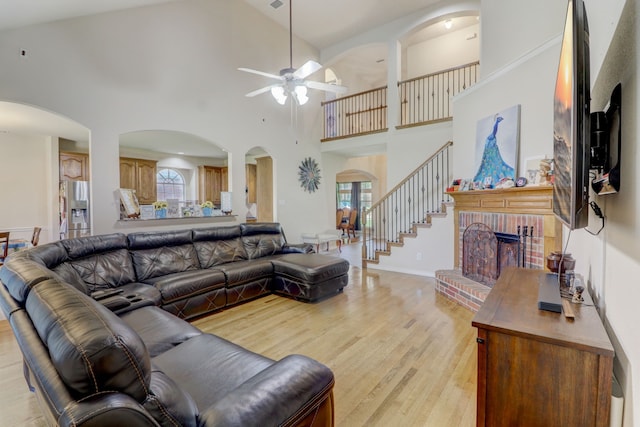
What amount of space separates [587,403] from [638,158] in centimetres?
96

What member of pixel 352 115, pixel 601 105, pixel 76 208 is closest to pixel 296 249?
pixel 76 208

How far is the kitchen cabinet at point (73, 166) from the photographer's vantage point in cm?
584

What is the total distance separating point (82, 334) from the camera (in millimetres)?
815

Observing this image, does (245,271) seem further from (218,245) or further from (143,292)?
(143,292)

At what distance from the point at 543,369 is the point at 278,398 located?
3.70ft

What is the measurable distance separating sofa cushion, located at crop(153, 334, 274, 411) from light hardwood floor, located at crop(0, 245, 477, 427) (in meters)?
0.72

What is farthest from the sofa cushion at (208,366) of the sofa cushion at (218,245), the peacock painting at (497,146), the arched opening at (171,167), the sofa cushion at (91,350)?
the arched opening at (171,167)

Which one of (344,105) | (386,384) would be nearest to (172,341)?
(386,384)

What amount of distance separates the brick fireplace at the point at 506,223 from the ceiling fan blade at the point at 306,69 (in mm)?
2546

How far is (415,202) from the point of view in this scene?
5.89 meters

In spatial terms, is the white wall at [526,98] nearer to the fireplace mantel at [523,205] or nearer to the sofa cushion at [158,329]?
the fireplace mantel at [523,205]

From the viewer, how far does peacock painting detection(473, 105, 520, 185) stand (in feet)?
11.4

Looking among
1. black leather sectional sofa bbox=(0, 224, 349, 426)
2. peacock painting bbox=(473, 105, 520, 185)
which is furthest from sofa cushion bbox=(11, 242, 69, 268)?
peacock painting bbox=(473, 105, 520, 185)

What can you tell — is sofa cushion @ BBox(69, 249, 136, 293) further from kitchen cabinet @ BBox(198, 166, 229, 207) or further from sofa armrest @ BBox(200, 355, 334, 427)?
kitchen cabinet @ BBox(198, 166, 229, 207)
